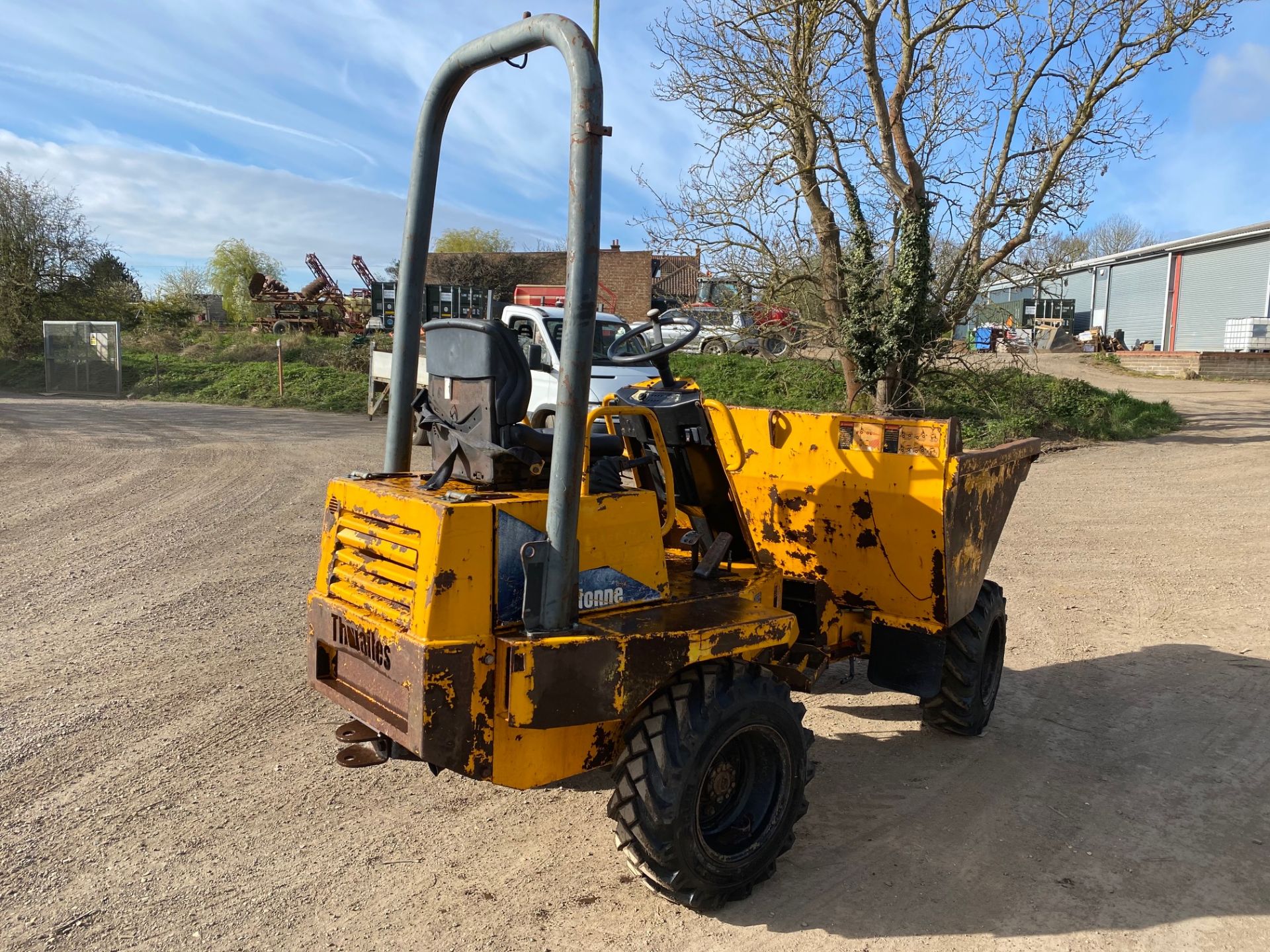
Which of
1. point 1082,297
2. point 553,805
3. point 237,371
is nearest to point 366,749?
point 553,805

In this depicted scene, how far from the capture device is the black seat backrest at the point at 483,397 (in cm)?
312

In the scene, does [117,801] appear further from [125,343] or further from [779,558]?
[125,343]

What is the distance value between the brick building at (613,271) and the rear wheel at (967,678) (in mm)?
30285

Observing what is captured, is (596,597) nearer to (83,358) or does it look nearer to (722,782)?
(722,782)

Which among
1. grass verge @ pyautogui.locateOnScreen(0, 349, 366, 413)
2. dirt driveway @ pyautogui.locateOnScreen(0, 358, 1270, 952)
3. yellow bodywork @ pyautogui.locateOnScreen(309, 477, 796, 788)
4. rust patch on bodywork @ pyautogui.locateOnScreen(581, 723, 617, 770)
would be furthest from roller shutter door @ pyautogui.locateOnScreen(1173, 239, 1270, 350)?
rust patch on bodywork @ pyautogui.locateOnScreen(581, 723, 617, 770)

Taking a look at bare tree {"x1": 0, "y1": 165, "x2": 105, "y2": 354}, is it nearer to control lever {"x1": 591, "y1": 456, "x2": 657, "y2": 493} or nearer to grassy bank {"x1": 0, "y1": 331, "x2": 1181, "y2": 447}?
grassy bank {"x1": 0, "y1": 331, "x2": 1181, "y2": 447}

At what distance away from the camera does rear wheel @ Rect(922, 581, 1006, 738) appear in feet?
15.1

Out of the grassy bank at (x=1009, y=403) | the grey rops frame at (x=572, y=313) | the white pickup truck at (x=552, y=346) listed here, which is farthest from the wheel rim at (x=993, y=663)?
the grassy bank at (x=1009, y=403)

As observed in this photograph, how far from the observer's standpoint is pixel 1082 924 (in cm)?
320

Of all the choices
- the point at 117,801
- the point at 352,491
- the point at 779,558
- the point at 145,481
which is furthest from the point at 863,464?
the point at 145,481

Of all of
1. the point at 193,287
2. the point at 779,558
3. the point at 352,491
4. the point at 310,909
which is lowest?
the point at 310,909

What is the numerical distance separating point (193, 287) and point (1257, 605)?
59.5 meters

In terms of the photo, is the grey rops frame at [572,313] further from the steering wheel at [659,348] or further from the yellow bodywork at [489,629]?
the steering wheel at [659,348]

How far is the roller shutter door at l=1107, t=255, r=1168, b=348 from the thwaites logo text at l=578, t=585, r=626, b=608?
42577 millimetres
